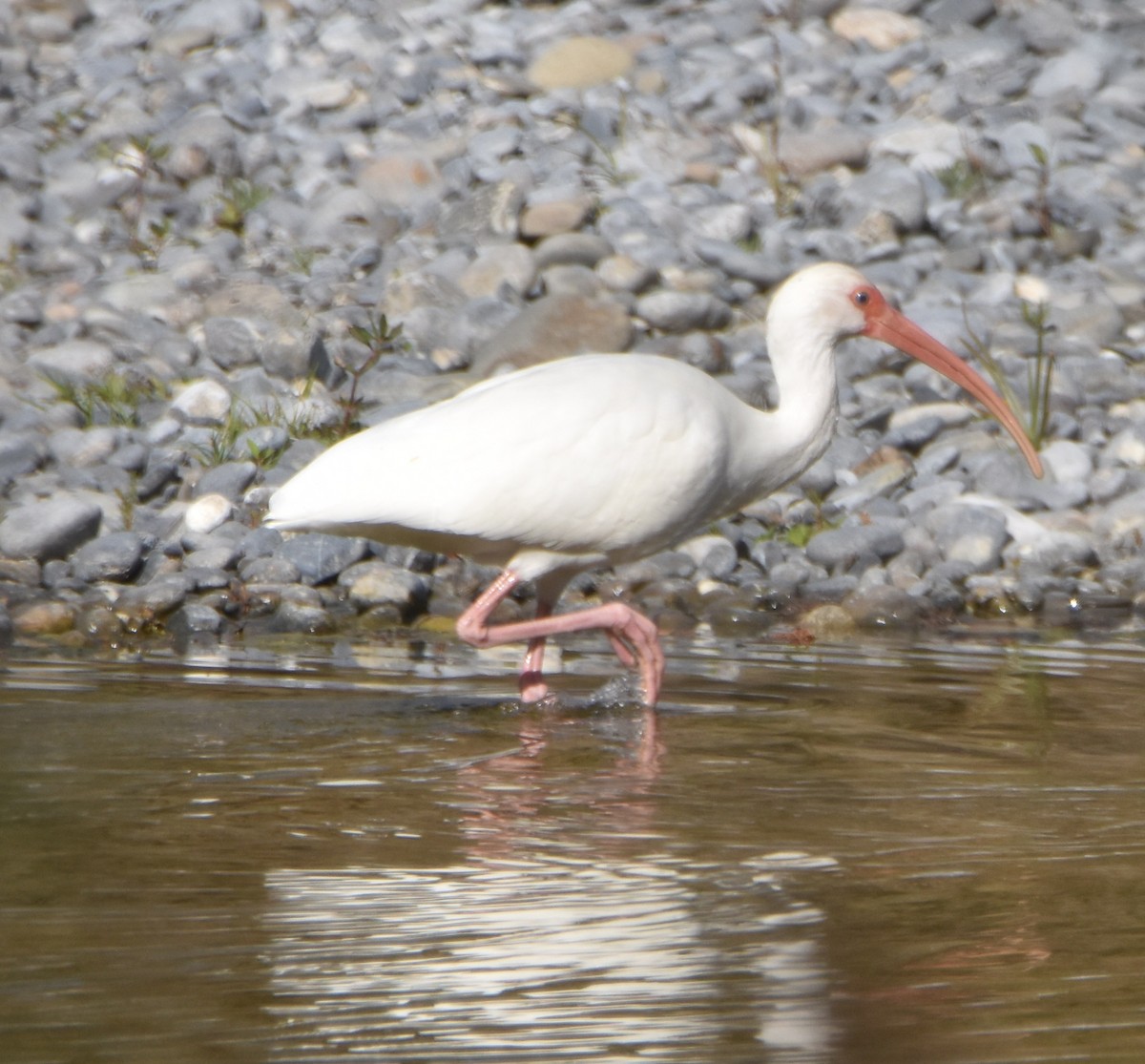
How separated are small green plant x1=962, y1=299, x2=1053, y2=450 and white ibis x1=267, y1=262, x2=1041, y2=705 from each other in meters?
2.80

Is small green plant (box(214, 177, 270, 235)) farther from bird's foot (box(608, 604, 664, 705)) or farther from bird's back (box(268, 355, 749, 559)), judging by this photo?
bird's foot (box(608, 604, 664, 705))

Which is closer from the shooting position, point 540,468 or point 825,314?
point 540,468

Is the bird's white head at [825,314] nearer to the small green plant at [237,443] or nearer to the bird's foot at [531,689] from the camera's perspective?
the bird's foot at [531,689]

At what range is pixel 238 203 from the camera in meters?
11.5

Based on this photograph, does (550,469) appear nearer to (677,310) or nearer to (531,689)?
(531,689)

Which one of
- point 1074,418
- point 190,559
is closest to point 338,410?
point 190,559

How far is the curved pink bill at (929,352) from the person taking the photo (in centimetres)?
677

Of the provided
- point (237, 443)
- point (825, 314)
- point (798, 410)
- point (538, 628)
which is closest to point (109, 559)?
point (237, 443)

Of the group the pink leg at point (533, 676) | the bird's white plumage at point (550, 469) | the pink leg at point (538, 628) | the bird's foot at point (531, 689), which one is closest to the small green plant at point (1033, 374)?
the bird's white plumage at point (550, 469)

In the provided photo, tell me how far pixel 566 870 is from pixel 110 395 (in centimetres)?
564

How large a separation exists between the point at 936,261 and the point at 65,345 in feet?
14.9

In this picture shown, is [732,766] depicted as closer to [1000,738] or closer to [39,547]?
[1000,738]

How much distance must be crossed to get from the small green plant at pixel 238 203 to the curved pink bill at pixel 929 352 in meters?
5.35

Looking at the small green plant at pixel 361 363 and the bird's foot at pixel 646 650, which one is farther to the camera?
the small green plant at pixel 361 363
